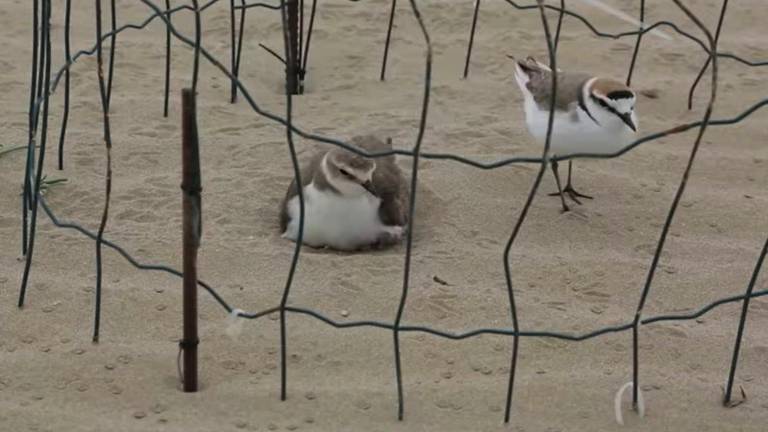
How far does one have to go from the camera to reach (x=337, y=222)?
164 inches

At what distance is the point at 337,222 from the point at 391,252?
20cm

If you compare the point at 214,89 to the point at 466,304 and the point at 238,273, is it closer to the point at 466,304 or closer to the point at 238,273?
the point at 238,273

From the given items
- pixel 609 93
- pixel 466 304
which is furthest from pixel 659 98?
pixel 466 304

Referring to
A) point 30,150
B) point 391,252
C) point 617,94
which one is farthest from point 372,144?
point 30,150

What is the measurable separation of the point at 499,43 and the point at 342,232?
206 cm

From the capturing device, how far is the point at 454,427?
3.04m

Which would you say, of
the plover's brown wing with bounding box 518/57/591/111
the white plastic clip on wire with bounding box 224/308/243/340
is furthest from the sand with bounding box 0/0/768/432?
the plover's brown wing with bounding box 518/57/591/111

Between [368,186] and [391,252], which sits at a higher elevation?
[368,186]

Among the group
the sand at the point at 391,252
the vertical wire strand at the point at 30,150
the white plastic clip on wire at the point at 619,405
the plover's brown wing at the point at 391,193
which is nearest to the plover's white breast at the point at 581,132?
the sand at the point at 391,252

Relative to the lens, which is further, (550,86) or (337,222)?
(550,86)

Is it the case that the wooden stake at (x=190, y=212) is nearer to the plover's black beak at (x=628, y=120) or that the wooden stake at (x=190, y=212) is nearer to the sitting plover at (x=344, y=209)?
the sitting plover at (x=344, y=209)

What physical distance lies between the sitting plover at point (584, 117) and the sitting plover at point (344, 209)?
0.64 m

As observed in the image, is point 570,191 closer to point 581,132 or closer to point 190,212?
point 581,132

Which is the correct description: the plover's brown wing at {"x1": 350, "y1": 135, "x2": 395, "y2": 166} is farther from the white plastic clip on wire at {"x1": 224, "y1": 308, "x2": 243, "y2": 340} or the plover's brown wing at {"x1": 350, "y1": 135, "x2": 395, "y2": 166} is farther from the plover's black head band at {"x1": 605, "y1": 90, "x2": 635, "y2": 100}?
the white plastic clip on wire at {"x1": 224, "y1": 308, "x2": 243, "y2": 340}
